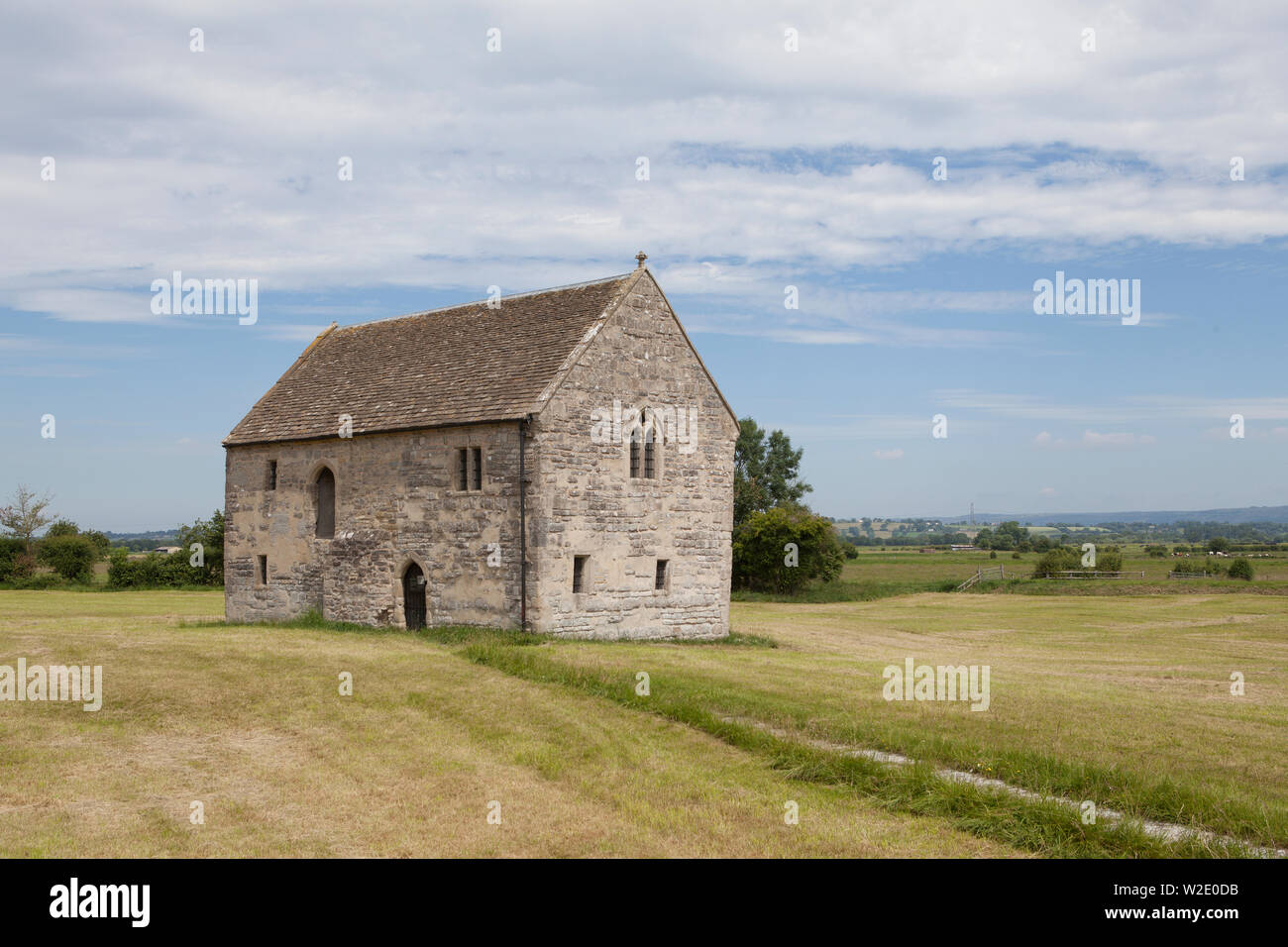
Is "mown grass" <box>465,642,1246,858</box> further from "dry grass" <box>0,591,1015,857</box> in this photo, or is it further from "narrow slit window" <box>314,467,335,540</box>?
"narrow slit window" <box>314,467,335,540</box>

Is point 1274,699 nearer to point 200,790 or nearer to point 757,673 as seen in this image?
point 757,673

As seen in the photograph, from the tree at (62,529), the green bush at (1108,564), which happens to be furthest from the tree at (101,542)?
the green bush at (1108,564)

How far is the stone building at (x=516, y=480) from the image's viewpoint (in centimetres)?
2634

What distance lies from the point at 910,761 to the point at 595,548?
47.9 ft

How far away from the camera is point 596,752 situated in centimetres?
1509

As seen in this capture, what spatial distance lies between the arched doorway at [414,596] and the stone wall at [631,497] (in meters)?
4.68

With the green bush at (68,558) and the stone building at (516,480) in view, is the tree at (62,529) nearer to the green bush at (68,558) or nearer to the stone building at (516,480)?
the green bush at (68,558)

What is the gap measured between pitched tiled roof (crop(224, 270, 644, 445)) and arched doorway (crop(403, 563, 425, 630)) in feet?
13.7

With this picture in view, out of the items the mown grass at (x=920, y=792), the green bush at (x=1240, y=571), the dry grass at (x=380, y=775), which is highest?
the mown grass at (x=920, y=792)

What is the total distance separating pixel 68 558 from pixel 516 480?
4613cm

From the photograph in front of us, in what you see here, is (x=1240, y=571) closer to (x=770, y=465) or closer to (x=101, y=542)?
(x=770, y=465)

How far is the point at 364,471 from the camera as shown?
30125 millimetres

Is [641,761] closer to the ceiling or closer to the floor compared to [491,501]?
closer to the floor
